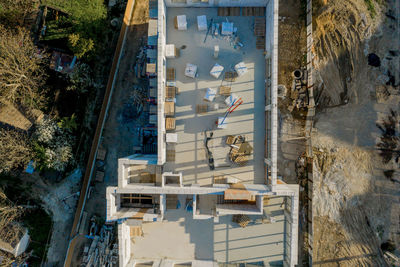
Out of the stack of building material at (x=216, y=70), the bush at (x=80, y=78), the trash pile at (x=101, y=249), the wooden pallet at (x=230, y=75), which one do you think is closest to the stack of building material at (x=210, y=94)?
the stack of building material at (x=216, y=70)

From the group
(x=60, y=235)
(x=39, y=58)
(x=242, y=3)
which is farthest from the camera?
(x=60, y=235)

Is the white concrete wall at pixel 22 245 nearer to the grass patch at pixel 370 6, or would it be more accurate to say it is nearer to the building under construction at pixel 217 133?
the building under construction at pixel 217 133

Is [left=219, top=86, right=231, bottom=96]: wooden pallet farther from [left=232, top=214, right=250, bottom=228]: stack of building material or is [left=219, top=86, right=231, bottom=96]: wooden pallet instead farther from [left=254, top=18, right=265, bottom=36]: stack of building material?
[left=232, top=214, right=250, bottom=228]: stack of building material

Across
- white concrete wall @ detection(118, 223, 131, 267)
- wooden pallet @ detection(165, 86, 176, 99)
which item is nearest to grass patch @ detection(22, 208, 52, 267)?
white concrete wall @ detection(118, 223, 131, 267)

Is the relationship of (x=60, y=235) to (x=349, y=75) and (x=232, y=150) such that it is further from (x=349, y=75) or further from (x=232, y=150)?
(x=349, y=75)

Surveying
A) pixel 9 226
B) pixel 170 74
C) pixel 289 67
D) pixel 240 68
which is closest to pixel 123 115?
pixel 170 74

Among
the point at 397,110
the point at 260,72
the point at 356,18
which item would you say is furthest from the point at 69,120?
the point at 397,110
